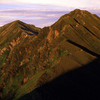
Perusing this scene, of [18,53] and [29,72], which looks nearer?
[29,72]

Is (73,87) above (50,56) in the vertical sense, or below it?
above

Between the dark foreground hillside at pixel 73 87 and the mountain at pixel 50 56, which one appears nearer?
the dark foreground hillside at pixel 73 87

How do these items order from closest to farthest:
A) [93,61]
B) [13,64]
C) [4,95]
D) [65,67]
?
[65,67] → [93,61] → [4,95] → [13,64]

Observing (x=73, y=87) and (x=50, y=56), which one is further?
(x=50, y=56)

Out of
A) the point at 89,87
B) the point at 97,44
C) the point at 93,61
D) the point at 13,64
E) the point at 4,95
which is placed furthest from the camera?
the point at 13,64

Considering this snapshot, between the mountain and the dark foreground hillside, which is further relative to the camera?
the mountain

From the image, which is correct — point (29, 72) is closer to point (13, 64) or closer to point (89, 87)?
point (13, 64)

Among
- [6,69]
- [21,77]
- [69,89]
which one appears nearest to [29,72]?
[21,77]

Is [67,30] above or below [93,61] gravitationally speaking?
above
